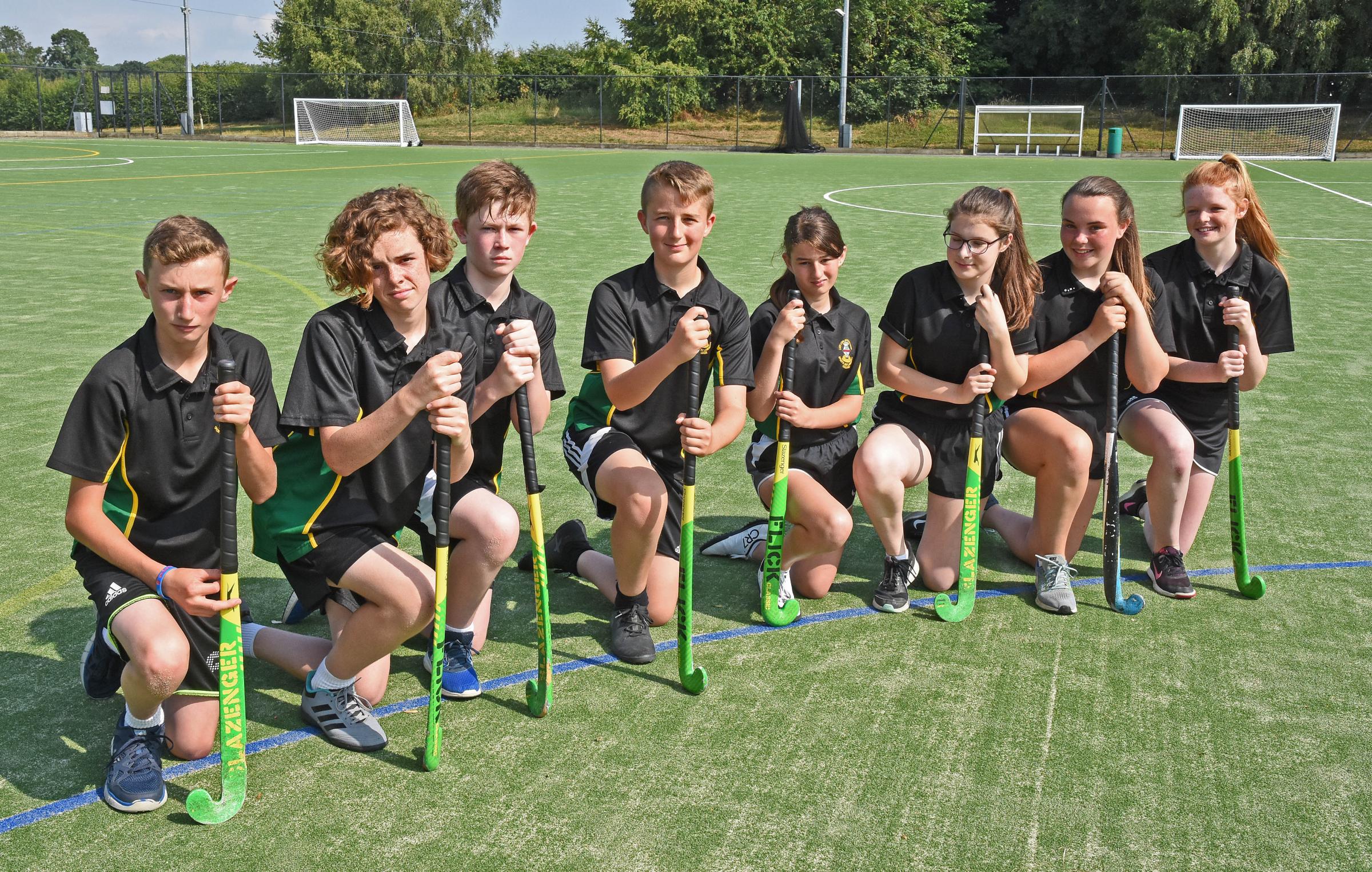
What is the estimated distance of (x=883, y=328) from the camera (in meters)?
4.39

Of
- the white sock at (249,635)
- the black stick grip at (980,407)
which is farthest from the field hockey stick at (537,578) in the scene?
the black stick grip at (980,407)

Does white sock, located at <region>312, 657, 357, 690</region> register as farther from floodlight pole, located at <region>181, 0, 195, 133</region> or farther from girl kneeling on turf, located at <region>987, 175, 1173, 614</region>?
floodlight pole, located at <region>181, 0, 195, 133</region>

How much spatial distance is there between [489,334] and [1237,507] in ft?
9.14

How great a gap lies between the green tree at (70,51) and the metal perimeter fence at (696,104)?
260 feet

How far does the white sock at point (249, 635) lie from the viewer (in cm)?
371

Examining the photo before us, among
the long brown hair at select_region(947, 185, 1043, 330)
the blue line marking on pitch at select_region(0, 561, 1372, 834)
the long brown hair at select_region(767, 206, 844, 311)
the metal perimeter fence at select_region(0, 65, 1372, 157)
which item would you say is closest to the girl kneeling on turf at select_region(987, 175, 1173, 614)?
the long brown hair at select_region(947, 185, 1043, 330)

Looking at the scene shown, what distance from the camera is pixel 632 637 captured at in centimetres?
393

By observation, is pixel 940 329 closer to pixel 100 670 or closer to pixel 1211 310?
pixel 1211 310

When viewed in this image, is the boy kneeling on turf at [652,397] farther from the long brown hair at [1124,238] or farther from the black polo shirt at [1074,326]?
the long brown hair at [1124,238]

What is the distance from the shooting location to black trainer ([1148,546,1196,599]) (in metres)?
4.33

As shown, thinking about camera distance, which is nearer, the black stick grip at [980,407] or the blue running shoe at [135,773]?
the blue running shoe at [135,773]

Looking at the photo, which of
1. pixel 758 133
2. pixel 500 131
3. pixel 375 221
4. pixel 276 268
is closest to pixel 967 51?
pixel 758 133

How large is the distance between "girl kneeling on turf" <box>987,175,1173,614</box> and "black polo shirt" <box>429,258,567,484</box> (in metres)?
1.80

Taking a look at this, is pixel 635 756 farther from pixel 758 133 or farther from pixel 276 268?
pixel 758 133
